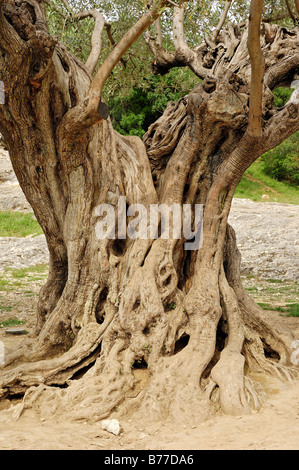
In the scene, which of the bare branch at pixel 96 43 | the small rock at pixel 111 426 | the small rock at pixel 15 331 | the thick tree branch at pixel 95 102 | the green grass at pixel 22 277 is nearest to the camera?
the small rock at pixel 111 426

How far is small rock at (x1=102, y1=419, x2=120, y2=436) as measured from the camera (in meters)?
4.17

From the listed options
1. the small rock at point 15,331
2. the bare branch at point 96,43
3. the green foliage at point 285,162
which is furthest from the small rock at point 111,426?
the green foliage at point 285,162

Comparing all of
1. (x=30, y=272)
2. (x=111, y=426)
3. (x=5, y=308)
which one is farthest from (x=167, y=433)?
(x=30, y=272)

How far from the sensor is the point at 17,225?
61.3 feet

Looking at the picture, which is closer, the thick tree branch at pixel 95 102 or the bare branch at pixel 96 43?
the thick tree branch at pixel 95 102

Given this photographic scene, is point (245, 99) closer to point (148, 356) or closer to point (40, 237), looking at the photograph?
point (148, 356)

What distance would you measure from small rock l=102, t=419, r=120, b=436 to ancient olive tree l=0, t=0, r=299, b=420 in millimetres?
163

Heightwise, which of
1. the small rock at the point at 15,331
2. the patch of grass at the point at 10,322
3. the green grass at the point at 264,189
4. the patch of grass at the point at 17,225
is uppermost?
the green grass at the point at 264,189

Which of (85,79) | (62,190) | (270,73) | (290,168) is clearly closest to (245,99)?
(270,73)

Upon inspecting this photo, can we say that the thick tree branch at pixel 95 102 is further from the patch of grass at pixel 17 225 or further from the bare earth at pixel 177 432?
the patch of grass at pixel 17 225

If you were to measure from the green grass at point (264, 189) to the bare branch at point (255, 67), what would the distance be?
54.7 ft

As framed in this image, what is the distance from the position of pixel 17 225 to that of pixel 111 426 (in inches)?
607

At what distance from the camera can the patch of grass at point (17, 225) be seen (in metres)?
18.0

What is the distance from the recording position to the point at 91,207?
5945 mm
